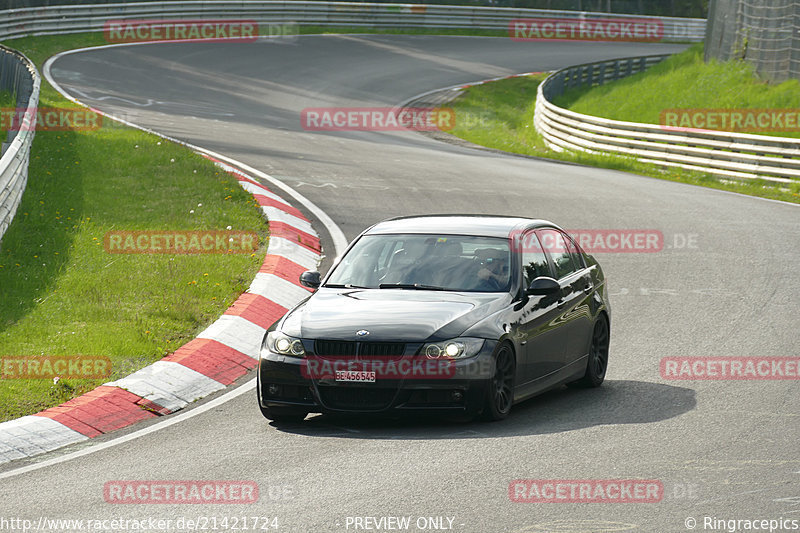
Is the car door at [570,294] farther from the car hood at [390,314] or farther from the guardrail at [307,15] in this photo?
the guardrail at [307,15]

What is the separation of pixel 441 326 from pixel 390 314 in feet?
1.32

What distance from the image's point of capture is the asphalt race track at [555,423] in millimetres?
6660

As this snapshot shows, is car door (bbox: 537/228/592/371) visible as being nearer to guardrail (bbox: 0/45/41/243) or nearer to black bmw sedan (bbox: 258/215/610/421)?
black bmw sedan (bbox: 258/215/610/421)

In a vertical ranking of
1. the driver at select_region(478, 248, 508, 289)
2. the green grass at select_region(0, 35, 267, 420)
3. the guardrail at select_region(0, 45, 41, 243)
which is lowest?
the green grass at select_region(0, 35, 267, 420)

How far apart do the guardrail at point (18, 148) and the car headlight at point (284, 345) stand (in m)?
6.25

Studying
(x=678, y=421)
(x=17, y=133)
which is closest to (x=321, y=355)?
(x=678, y=421)

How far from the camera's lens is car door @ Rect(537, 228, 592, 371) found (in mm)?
9750

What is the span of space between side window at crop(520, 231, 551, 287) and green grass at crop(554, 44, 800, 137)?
19.7m

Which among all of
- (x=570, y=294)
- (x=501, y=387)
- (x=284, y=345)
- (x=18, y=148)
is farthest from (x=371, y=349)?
(x=18, y=148)

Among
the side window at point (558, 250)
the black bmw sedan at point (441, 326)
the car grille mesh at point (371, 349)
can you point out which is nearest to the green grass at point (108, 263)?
the black bmw sedan at point (441, 326)

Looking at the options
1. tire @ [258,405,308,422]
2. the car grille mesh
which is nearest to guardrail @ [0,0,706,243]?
tire @ [258,405,308,422]

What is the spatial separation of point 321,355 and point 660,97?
90.4 feet

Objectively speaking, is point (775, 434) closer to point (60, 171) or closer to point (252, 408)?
point (252, 408)

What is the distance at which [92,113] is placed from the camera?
80.2 feet
